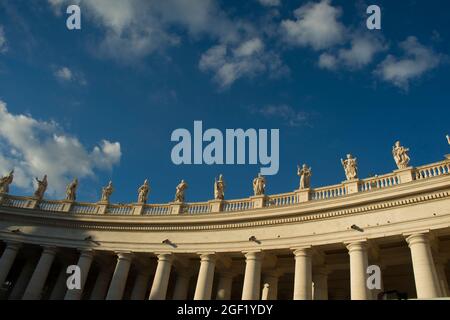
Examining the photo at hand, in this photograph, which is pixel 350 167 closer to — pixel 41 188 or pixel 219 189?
pixel 219 189

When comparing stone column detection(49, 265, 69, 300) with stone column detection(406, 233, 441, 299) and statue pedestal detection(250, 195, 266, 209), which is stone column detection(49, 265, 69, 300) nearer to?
statue pedestal detection(250, 195, 266, 209)

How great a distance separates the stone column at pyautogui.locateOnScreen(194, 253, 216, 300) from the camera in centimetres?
3481

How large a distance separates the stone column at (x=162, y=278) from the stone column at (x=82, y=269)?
8.05 meters

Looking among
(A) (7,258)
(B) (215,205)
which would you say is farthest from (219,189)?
(A) (7,258)

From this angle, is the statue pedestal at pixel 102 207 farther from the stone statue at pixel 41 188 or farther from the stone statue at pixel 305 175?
the stone statue at pixel 305 175

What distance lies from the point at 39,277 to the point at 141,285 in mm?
10728

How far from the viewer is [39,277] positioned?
4003cm

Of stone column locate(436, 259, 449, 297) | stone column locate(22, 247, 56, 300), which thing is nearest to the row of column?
stone column locate(22, 247, 56, 300)

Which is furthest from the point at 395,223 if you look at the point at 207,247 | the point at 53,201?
the point at 53,201

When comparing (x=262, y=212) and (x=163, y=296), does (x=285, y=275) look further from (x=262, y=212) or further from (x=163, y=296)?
(x=163, y=296)

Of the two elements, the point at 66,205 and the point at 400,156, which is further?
the point at 66,205

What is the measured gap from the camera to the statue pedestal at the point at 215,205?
40.0m

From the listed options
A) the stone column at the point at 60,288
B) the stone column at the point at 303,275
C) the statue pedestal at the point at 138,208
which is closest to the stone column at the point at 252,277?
the stone column at the point at 303,275

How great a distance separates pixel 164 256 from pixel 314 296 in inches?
604
